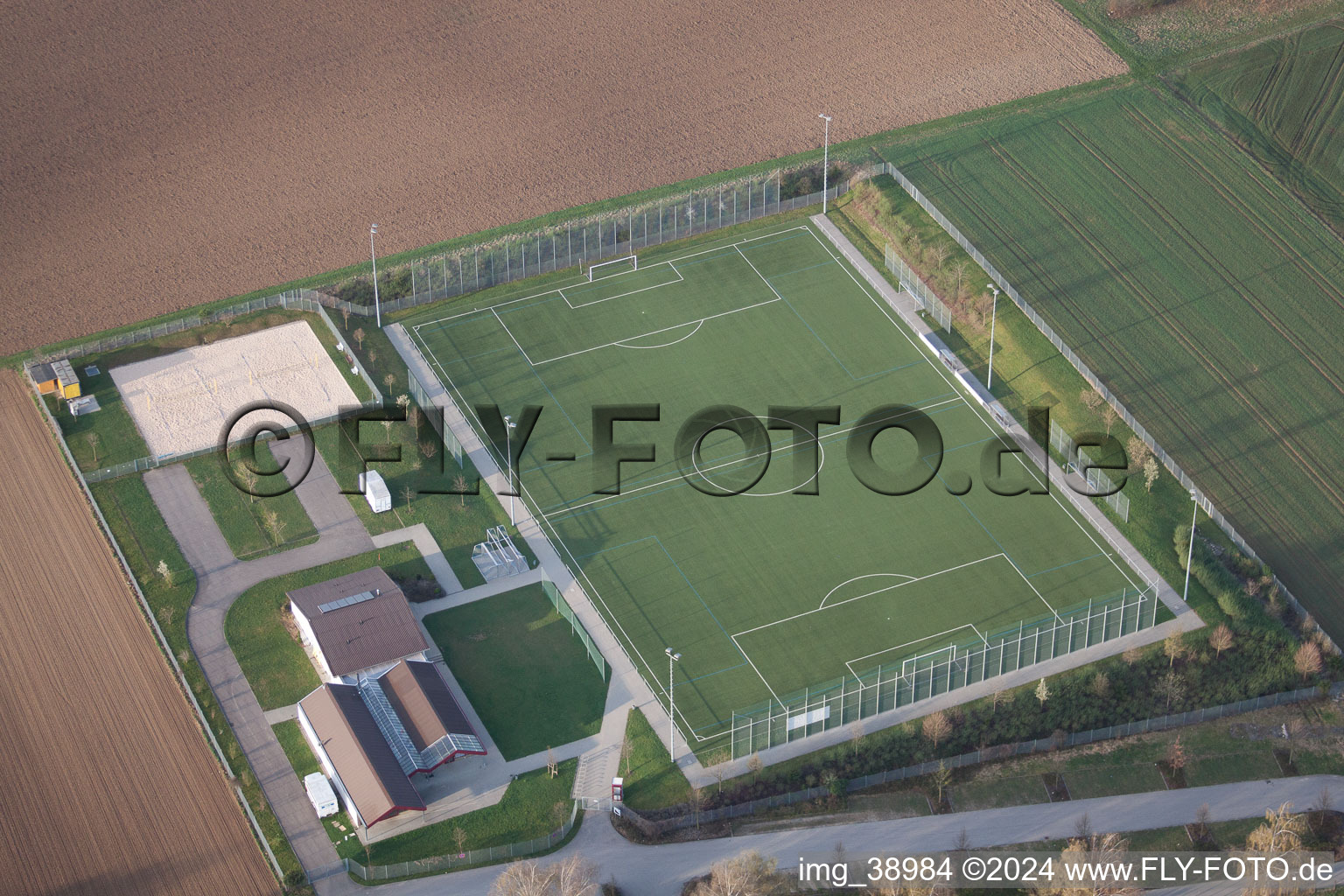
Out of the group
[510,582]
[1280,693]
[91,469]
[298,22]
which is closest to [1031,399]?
[1280,693]

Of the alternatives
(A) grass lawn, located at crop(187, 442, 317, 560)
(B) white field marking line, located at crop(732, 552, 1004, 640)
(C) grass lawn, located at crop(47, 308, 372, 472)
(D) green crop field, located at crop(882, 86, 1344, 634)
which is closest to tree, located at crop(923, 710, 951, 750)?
(B) white field marking line, located at crop(732, 552, 1004, 640)

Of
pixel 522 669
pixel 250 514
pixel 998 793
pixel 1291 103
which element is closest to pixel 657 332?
pixel 250 514

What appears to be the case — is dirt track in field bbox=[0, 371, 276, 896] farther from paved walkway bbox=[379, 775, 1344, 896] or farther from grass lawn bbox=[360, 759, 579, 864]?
paved walkway bbox=[379, 775, 1344, 896]

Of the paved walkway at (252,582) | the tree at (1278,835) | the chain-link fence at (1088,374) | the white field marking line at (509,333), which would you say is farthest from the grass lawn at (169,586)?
the chain-link fence at (1088,374)

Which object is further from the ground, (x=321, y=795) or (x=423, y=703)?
(x=423, y=703)

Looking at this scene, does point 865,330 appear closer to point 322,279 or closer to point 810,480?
point 810,480

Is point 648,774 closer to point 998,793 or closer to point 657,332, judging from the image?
point 998,793
